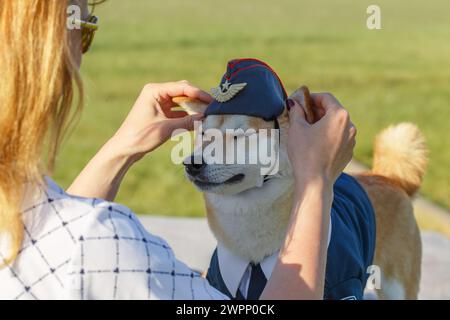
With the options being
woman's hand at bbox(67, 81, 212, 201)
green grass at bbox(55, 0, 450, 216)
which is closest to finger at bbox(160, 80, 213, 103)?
woman's hand at bbox(67, 81, 212, 201)

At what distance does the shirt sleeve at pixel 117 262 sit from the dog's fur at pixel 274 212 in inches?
44.8

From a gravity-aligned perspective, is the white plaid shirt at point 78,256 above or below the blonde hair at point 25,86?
below

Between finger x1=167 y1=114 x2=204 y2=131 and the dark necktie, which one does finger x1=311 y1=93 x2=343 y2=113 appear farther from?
the dark necktie

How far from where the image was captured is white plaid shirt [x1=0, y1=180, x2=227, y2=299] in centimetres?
132

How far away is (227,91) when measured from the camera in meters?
2.45

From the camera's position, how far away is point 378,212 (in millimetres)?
3303

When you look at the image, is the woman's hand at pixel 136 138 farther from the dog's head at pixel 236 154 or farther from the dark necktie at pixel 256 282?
the dark necktie at pixel 256 282

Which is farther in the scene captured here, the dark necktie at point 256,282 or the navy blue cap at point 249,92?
the dark necktie at point 256,282

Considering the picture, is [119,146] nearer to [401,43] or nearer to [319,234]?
[319,234]

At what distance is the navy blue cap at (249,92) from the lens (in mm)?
2416

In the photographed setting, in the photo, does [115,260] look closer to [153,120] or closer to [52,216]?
[52,216]

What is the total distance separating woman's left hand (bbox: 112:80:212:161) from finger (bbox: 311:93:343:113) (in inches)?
16.5

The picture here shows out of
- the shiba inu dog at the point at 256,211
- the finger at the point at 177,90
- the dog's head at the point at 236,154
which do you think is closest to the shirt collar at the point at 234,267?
the shiba inu dog at the point at 256,211
